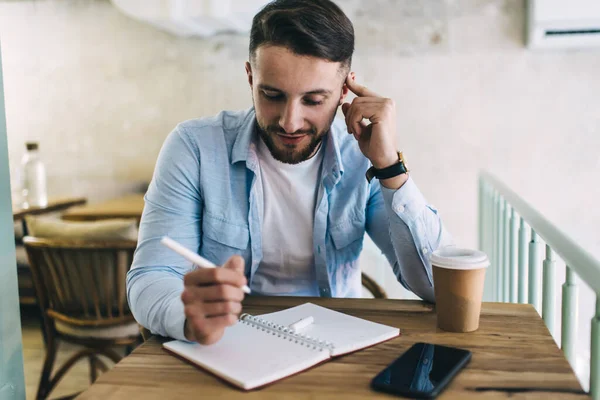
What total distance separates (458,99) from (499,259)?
1.28m

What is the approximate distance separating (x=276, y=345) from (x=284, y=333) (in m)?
0.05

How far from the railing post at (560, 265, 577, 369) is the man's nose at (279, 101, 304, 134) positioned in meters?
0.63

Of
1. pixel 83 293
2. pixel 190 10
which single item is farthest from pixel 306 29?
pixel 190 10

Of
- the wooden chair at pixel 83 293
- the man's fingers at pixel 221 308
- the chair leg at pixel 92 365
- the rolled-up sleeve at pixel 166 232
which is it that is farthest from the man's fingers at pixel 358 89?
the chair leg at pixel 92 365

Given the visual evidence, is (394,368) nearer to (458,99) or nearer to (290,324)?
(290,324)

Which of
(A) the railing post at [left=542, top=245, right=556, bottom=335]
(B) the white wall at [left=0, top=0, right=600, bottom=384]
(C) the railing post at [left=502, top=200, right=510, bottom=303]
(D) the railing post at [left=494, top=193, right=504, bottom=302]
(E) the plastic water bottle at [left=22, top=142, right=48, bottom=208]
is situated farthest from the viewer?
(E) the plastic water bottle at [left=22, top=142, right=48, bottom=208]

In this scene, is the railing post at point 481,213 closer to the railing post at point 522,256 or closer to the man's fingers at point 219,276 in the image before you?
the railing post at point 522,256

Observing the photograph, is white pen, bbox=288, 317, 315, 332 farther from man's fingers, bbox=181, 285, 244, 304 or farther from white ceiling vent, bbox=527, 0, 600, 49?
white ceiling vent, bbox=527, 0, 600, 49

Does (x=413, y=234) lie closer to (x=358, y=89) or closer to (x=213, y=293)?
(x=358, y=89)

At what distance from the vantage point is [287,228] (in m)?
1.42

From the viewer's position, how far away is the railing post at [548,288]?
1.15 m

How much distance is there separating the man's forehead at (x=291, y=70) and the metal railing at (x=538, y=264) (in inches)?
22.6

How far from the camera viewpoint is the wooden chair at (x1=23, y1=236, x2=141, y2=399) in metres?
1.96

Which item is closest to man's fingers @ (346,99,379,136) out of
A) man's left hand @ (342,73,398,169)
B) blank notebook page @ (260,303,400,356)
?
man's left hand @ (342,73,398,169)
